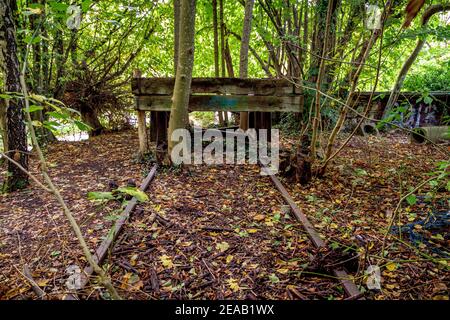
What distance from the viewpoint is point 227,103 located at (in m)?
5.52

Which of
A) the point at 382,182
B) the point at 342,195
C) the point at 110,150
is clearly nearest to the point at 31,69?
the point at 110,150

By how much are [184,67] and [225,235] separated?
8.86 ft

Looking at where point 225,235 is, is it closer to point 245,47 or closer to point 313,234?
point 313,234

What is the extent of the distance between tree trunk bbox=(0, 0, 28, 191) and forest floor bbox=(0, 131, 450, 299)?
0.31m

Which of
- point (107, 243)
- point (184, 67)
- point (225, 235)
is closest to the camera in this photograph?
point (107, 243)

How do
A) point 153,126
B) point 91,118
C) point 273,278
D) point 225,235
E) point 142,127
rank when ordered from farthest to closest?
point 91,118
point 153,126
point 142,127
point 225,235
point 273,278

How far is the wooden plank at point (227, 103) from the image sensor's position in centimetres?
530

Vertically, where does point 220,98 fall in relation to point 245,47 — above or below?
below

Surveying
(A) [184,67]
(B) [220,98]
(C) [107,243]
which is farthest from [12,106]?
(B) [220,98]

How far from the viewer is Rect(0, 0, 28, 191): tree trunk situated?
3752mm

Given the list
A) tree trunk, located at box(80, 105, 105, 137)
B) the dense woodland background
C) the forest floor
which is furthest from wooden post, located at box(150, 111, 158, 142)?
tree trunk, located at box(80, 105, 105, 137)

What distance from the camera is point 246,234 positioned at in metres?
3.19

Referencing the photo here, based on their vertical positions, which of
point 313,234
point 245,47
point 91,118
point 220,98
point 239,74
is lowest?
point 313,234
